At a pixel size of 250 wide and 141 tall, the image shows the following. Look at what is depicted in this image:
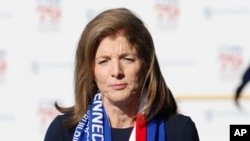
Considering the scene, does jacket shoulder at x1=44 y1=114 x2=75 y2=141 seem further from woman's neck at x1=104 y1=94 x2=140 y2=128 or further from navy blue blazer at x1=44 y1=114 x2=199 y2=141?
woman's neck at x1=104 y1=94 x2=140 y2=128

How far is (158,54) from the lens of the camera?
4.77m

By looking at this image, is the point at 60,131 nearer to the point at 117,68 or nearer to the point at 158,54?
the point at 117,68

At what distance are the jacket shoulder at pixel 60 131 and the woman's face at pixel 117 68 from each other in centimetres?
19

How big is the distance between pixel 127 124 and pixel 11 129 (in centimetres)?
263

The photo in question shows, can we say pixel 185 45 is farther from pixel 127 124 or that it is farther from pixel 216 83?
pixel 127 124

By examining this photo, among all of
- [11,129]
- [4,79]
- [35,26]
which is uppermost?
[35,26]

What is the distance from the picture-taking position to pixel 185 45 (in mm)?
4785

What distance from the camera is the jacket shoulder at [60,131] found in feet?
7.78

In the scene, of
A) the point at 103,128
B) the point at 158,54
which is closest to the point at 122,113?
the point at 103,128

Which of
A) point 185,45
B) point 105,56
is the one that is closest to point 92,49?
point 105,56

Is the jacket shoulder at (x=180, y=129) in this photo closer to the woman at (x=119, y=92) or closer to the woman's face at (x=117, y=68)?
the woman at (x=119, y=92)

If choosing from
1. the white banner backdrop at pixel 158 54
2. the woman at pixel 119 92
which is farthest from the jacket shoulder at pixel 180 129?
the white banner backdrop at pixel 158 54

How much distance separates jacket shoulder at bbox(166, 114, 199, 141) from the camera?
2.34m

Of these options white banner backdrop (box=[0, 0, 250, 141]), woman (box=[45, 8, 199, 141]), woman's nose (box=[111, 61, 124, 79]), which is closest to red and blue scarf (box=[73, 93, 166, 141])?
woman (box=[45, 8, 199, 141])
